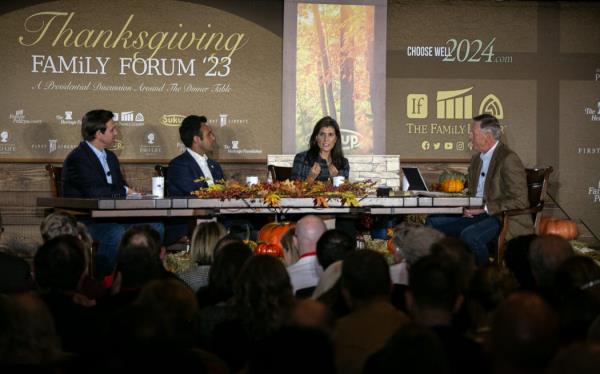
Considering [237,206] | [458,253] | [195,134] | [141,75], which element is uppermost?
[141,75]

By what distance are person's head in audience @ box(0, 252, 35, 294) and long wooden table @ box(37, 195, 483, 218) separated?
1.72 meters

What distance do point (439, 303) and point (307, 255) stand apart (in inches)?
73.1

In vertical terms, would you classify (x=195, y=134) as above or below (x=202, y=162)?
above

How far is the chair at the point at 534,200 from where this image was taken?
6484 millimetres

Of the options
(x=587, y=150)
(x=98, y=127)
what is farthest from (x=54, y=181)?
(x=587, y=150)

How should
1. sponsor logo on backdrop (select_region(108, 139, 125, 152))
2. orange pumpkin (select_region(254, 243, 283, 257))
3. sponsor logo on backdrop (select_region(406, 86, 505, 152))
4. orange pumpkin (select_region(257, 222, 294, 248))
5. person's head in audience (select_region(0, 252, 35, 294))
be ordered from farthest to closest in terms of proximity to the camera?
sponsor logo on backdrop (select_region(406, 86, 505, 152))
sponsor logo on backdrop (select_region(108, 139, 125, 152))
orange pumpkin (select_region(257, 222, 294, 248))
orange pumpkin (select_region(254, 243, 283, 257))
person's head in audience (select_region(0, 252, 35, 294))

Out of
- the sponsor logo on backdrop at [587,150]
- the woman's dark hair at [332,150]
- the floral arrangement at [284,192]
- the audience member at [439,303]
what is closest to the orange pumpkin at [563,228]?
the sponsor logo on backdrop at [587,150]

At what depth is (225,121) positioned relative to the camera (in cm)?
905

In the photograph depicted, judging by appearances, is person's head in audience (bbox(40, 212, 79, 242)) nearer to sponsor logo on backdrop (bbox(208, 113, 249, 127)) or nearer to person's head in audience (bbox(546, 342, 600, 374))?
person's head in audience (bbox(546, 342, 600, 374))

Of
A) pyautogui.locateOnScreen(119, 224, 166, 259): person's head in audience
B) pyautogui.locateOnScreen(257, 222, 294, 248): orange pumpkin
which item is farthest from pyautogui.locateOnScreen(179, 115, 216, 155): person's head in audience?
pyautogui.locateOnScreen(119, 224, 166, 259): person's head in audience

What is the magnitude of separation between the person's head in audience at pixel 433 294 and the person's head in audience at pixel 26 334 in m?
1.18

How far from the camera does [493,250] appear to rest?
6617mm

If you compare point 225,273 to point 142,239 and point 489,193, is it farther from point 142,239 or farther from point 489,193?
point 489,193

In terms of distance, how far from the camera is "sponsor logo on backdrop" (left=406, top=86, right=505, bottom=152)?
930cm
